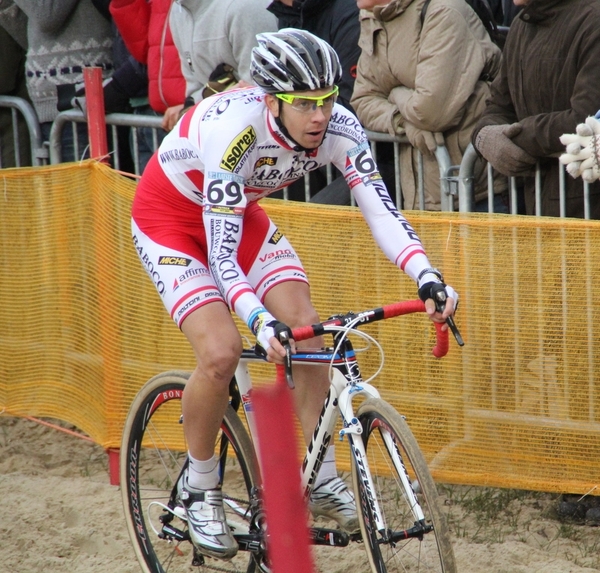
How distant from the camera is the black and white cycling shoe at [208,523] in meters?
4.37

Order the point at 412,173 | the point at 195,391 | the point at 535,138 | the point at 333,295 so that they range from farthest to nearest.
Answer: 1. the point at 412,173
2. the point at 333,295
3. the point at 535,138
4. the point at 195,391

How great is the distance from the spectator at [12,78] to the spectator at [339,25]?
102 inches

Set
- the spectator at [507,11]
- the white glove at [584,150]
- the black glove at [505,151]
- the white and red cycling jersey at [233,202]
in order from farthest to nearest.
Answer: the spectator at [507,11] < the black glove at [505,151] < the white glove at [584,150] < the white and red cycling jersey at [233,202]

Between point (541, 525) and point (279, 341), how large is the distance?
2.24 m

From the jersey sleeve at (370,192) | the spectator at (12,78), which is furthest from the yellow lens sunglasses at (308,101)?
the spectator at (12,78)

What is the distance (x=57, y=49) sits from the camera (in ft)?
24.9

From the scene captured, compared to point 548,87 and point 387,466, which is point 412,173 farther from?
point 387,466

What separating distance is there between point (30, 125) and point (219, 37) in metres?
1.82

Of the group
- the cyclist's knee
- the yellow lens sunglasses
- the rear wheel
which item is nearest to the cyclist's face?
the yellow lens sunglasses

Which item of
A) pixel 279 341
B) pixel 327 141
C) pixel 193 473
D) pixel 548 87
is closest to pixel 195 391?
pixel 193 473

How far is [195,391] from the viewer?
430cm

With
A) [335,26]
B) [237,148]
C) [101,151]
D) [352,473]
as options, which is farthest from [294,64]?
[101,151]

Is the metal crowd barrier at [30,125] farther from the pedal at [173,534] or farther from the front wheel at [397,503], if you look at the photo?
the front wheel at [397,503]

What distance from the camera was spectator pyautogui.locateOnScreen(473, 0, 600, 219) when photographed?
503 centimetres
